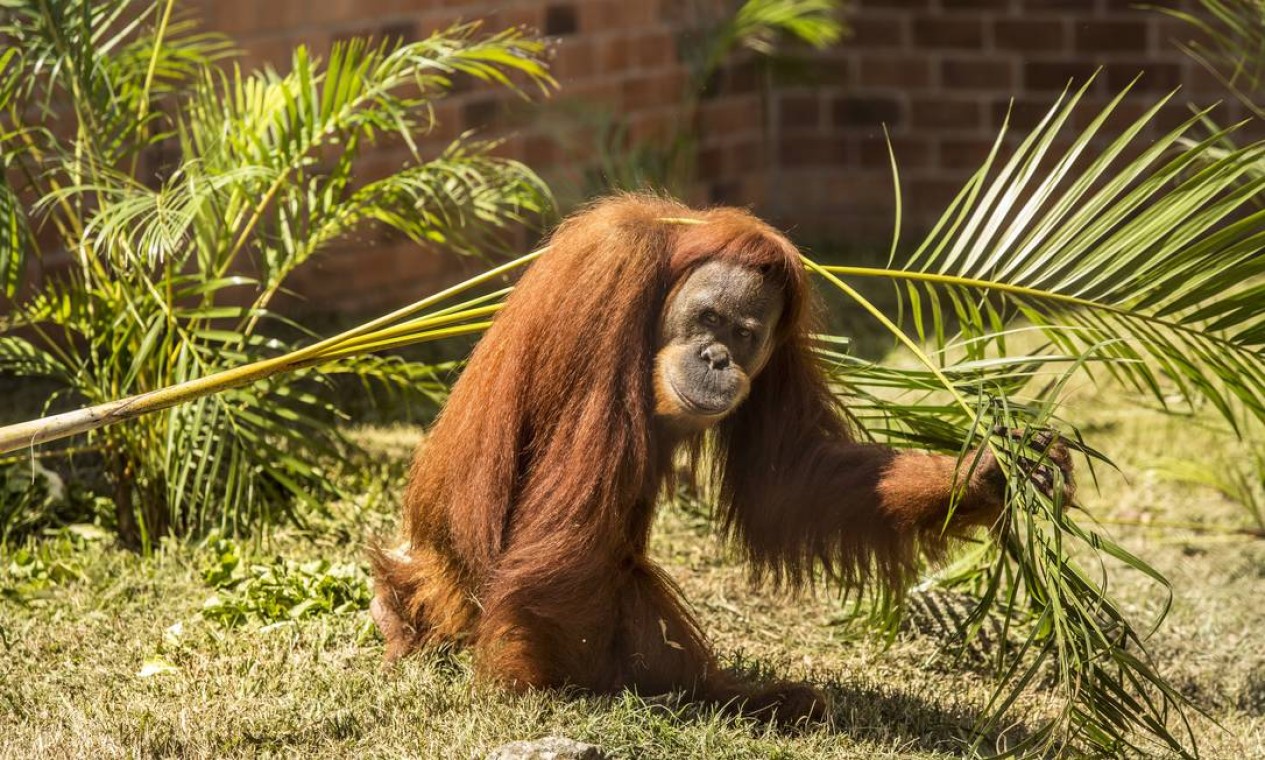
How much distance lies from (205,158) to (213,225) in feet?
0.60

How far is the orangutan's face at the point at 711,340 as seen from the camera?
297cm

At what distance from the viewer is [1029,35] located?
8.11 metres

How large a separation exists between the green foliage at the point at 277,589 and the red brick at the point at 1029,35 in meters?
5.44

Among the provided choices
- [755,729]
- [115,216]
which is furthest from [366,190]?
[755,729]

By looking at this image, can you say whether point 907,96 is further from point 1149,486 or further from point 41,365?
point 41,365

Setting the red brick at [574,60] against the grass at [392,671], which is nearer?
the grass at [392,671]

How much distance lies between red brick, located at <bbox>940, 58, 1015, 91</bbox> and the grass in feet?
12.3

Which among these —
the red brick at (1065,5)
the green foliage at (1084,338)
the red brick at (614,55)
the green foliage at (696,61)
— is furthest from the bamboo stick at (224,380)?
the red brick at (1065,5)

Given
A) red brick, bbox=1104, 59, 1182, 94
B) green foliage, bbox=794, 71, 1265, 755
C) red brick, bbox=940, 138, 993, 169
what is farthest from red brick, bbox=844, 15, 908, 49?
green foliage, bbox=794, 71, 1265, 755

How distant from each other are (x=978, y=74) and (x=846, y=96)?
73 cm

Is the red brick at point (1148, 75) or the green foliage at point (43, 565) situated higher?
the red brick at point (1148, 75)

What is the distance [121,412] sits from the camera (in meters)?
3.16

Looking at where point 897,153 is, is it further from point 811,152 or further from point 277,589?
point 277,589

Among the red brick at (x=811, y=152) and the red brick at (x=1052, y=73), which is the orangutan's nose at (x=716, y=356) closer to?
the red brick at (x=1052, y=73)
